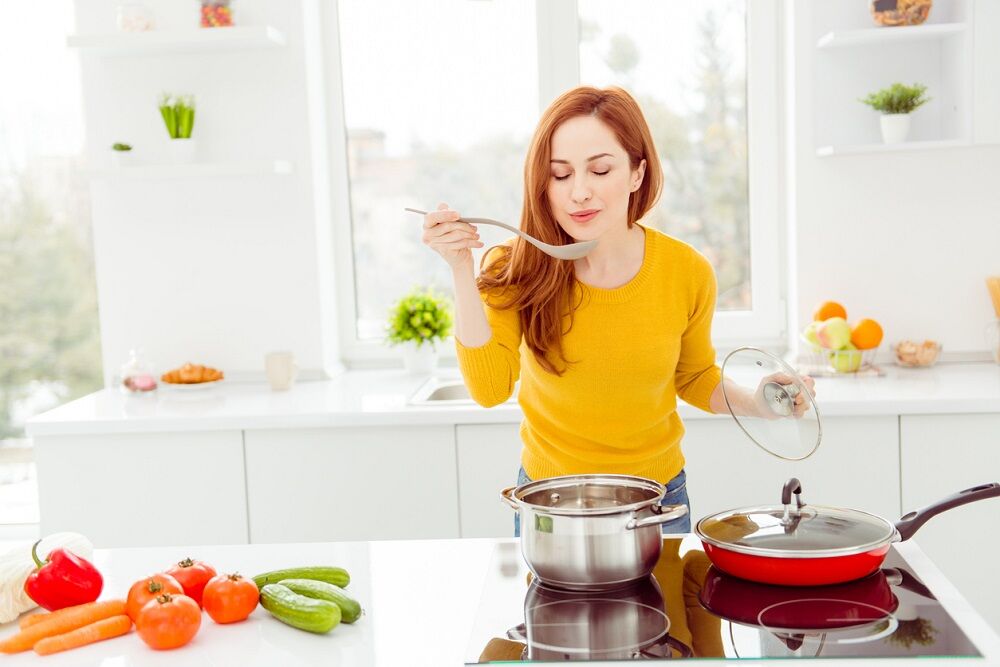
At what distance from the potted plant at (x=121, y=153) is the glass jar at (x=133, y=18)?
328mm

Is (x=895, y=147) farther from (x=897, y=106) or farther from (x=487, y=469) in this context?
(x=487, y=469)

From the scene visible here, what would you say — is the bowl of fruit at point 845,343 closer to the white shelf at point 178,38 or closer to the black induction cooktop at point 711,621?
the black induction cooktop at point 711,621

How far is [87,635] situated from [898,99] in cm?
247

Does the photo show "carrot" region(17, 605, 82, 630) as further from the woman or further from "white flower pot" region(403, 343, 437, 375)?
"white flower pot" region(403, 343, 437, 375)

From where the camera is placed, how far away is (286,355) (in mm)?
3123

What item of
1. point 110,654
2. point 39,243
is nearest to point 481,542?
point 110,654

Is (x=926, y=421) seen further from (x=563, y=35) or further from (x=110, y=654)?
(x=110, y=654)

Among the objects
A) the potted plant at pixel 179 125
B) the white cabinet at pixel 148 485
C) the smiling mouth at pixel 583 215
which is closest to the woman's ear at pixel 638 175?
the smiling mouth at pixel 583 215

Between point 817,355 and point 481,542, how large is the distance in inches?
66.8

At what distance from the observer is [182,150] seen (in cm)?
311

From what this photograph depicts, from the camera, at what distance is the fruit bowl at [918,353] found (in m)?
3.00

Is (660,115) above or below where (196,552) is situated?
above

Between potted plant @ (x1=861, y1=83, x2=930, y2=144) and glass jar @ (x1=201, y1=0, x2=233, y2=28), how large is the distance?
180cm

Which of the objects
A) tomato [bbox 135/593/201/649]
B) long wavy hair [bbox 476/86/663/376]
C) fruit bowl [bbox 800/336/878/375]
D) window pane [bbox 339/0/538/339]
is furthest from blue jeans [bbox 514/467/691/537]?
window pane [bbox 339/0/538/339]
